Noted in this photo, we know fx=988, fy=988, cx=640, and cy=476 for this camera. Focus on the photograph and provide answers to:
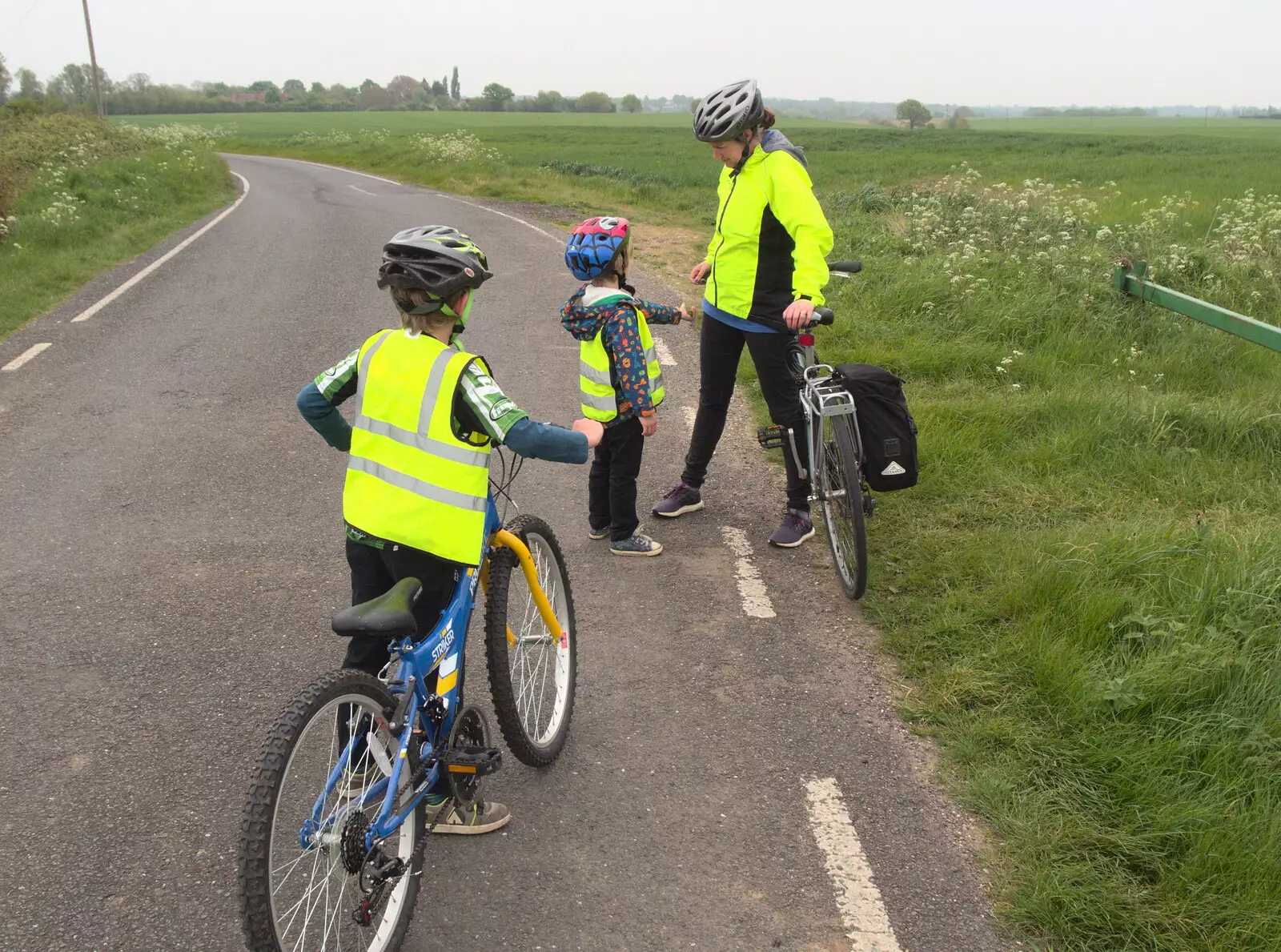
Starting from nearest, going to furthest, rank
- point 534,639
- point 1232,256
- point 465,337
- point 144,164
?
point 534,639 → point 465,337 → point 1232,256 → point 144,164

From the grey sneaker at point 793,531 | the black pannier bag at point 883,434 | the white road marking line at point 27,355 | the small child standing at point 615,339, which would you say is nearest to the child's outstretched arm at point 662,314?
the small child standing at point 615,339

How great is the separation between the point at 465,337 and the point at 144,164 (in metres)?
16.0

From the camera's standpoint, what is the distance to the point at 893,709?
3885 mm

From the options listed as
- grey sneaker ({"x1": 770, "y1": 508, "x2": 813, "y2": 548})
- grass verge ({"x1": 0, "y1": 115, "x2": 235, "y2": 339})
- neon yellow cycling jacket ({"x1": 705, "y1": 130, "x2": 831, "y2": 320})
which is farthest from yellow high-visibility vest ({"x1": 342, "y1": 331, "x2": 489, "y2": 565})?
grass verge ({"x1": 0, "y1": 115, "x2": 235, "y2": 339})

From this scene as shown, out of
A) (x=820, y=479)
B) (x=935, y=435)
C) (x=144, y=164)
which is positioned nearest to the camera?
(x=820, y=479)

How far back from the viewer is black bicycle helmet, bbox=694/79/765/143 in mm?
4543

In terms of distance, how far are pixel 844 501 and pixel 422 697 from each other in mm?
2582

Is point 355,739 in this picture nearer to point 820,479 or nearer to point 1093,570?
point 820,479

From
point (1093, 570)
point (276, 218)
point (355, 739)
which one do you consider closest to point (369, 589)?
point (355, 739)

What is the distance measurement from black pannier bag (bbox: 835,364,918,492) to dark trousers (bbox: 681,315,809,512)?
19.5 inches

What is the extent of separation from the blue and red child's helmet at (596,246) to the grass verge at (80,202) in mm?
7692

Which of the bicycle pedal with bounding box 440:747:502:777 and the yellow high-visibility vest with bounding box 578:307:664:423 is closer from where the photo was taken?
the bicycle pedal with bounding box 440:747:502:777

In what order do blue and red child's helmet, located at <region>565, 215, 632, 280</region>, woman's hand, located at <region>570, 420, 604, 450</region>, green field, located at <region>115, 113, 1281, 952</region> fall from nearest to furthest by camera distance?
woman's hand, located at <region>570, 420, 604, 450</region> → green field, located at <region>115, 113, 1281, 952</region> → blue and red child's helmet, located at <region>565, 215, 632, 280</region>

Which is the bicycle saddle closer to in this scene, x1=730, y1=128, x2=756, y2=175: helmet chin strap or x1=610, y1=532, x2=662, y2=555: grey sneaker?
x1=610, y1=532, x2=662, y2=555: grey sneaker
